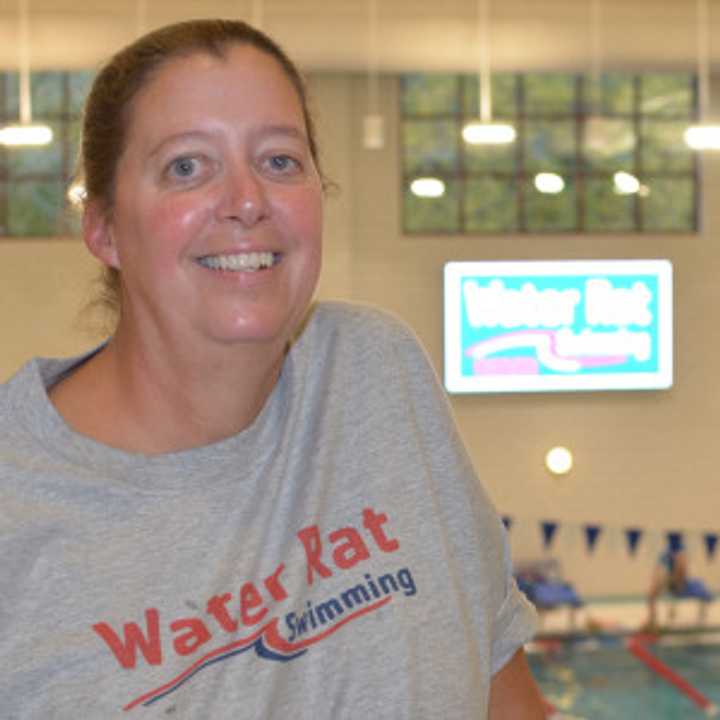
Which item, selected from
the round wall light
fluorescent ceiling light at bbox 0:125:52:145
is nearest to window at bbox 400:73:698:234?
the round wall light

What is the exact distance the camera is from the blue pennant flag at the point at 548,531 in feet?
38.7

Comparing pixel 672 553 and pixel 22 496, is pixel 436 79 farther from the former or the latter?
pixel 22 496

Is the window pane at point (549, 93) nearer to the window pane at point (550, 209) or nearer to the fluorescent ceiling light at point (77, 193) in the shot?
the window pane at point (550, 209)

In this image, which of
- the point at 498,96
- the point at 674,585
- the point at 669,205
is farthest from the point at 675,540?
the point at 498,96

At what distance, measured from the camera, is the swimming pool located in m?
8.88

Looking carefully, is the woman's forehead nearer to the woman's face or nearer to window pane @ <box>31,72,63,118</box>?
the woman's face

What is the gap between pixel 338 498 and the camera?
A: 1.09m

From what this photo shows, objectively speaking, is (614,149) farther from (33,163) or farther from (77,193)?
(77,193)

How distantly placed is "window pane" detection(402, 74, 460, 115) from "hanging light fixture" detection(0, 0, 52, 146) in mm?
3278

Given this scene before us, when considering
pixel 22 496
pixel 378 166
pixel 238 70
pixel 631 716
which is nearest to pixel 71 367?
pixel 22 496

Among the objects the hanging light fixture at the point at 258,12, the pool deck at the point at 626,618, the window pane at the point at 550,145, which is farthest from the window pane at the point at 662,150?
the hanging light fixture at the point at 258,12

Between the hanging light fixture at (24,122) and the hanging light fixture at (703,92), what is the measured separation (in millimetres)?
3960

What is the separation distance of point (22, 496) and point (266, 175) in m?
0.29

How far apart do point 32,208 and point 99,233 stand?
35.8 ft
